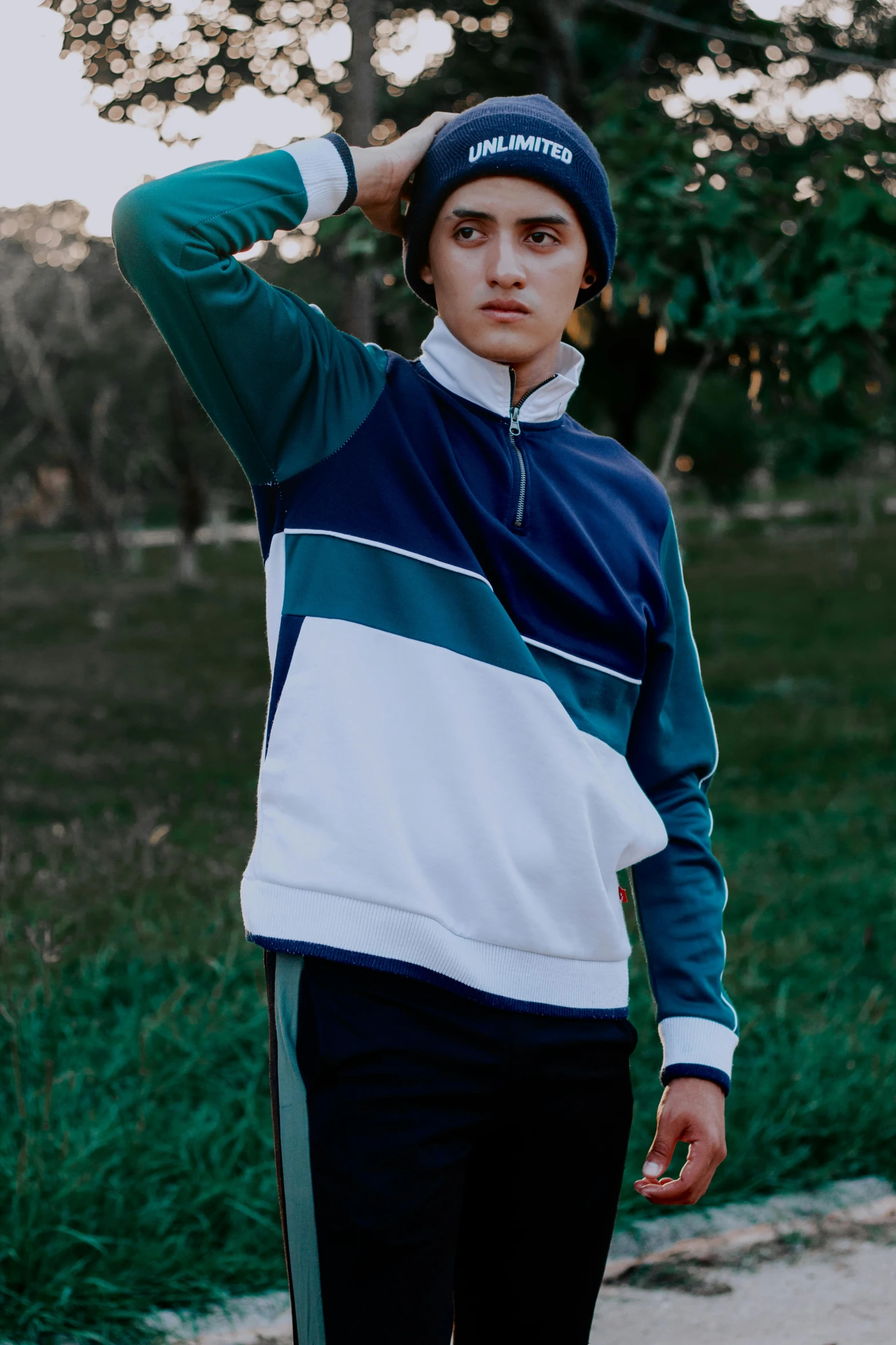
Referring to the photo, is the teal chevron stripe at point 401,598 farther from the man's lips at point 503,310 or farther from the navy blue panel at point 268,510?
the man's lips at point 503,310

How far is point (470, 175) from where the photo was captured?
178cm

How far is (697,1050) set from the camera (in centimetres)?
185

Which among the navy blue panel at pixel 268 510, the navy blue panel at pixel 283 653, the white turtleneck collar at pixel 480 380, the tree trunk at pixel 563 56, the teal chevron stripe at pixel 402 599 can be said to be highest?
the tree trunk at pixel 563 56

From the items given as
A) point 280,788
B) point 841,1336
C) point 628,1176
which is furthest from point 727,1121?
point 280,788

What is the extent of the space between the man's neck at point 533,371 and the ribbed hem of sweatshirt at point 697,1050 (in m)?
0.85

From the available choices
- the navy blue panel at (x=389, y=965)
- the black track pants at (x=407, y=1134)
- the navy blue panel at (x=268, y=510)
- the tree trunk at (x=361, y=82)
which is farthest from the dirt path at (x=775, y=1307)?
the tree trunk at (x=361, y=82)

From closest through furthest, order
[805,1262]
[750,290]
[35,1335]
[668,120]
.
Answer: [35,1335], [805,1262], [750,290], [668,120]

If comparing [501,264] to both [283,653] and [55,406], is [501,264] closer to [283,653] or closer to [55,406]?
[283,653]

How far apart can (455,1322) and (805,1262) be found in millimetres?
1665

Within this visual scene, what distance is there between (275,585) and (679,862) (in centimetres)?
67

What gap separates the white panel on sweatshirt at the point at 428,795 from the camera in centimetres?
158

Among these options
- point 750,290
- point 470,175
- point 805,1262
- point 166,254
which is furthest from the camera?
point 750,290

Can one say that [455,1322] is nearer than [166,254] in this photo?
No

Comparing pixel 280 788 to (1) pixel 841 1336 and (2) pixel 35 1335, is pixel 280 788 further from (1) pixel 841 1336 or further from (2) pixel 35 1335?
(1) pixel 841 1336
